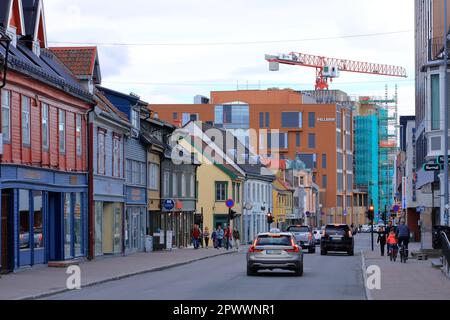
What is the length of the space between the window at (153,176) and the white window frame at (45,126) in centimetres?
1888

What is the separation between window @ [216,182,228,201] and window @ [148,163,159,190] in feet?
68.5

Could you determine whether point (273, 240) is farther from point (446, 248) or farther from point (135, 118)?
point (135, 118)

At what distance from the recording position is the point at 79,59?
151ft

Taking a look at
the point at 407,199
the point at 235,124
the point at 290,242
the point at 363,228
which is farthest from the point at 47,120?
the point at 363,228

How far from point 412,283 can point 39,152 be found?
1527 centimetres

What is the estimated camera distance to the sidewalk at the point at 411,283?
23281 millimetres

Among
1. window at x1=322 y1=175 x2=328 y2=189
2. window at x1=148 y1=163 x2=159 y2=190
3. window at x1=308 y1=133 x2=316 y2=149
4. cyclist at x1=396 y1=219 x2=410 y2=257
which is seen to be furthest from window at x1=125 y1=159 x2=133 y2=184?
window at x1=322 y1=175 x2=328 y2=189

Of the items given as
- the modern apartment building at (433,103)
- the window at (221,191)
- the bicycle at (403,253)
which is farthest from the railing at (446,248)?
the window at (221,191)

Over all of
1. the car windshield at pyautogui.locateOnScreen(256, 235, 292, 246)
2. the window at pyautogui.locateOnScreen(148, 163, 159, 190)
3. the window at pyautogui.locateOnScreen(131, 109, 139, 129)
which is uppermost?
the window at pyautogui.locateOnScreen(131, 109, 139, 129)

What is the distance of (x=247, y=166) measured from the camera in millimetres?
90812

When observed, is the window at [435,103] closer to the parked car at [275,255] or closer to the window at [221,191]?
the parked car at [275,255]

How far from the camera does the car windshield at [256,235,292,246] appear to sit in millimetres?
32812

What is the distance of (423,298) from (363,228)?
130 metres

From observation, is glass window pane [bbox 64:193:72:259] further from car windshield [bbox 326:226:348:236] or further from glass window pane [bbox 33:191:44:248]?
car windshield [bbox 326:226:348:236]
